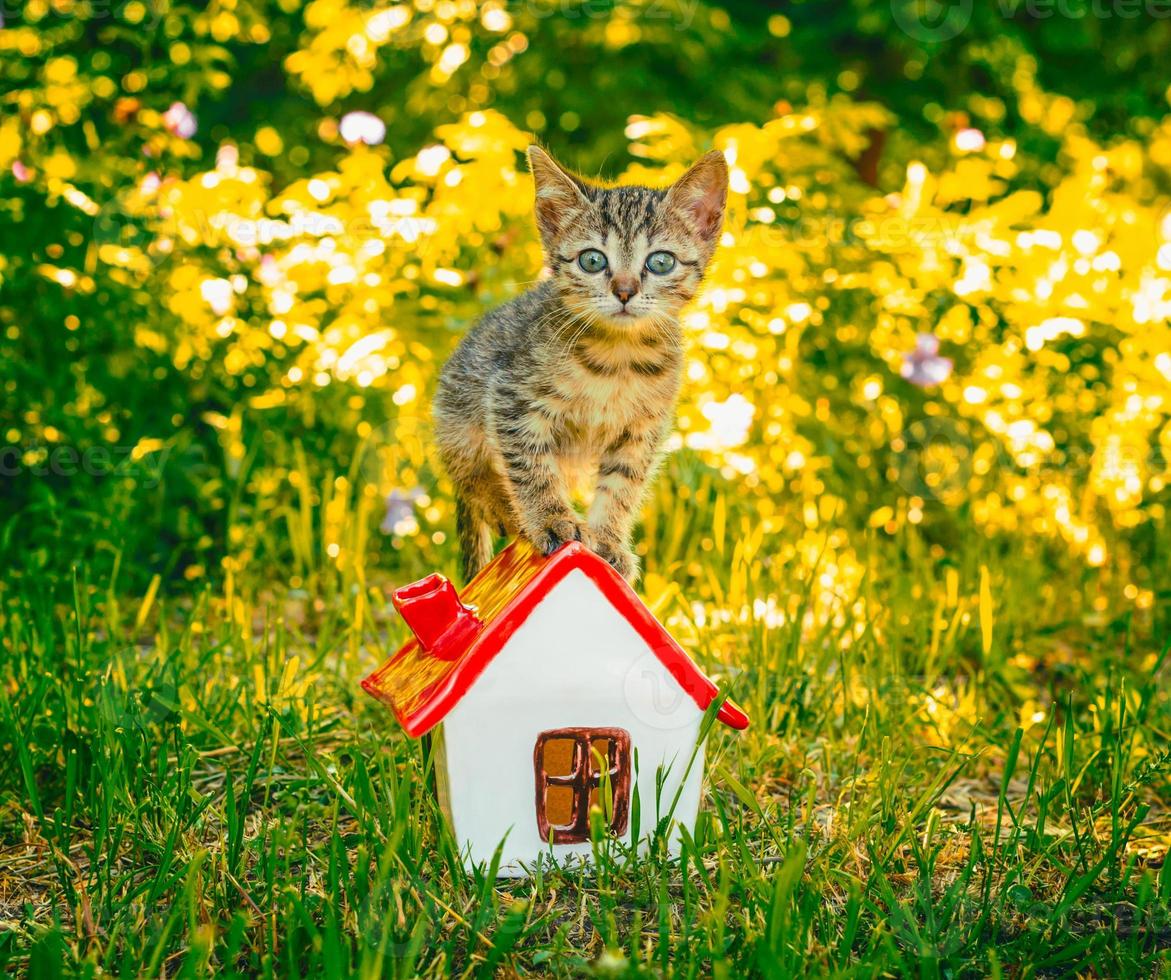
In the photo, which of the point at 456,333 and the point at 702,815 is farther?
the point at 456,333

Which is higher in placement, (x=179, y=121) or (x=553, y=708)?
(x=179, y=121)

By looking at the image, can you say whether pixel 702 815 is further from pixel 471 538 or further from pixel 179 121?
pixel 179 121

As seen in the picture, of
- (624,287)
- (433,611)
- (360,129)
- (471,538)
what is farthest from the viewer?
(360,129)

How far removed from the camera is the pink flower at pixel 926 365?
382 centimetres

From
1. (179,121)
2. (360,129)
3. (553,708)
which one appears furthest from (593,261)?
(179,121)

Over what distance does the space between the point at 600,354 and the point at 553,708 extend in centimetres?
79

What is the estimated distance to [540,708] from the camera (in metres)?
2.10

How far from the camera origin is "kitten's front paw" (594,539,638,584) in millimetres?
2410

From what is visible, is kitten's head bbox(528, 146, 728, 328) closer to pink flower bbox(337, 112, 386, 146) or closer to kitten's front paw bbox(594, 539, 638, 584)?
kitten's front paw bbox(594, 539, 638, 584)

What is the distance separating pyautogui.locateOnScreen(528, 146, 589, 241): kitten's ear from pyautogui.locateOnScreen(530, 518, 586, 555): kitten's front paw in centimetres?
67

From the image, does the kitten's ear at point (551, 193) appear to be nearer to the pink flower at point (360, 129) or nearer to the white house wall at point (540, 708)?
the white house wall at point (540, 708)

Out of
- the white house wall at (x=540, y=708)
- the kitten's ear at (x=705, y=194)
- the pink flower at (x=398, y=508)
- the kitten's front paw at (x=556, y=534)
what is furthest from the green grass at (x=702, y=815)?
the kitten's ear at (x=705, y=194)

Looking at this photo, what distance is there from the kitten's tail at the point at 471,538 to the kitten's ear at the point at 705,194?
86cm

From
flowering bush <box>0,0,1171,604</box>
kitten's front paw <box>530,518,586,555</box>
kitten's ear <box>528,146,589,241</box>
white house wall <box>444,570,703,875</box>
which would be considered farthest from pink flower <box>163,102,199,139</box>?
white house wall <box>444,570,703,875</box>
